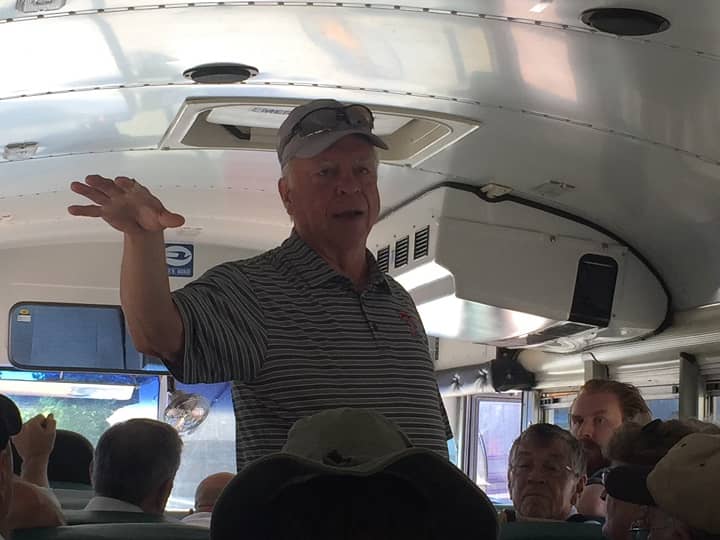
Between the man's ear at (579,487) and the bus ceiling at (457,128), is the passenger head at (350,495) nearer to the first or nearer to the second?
the bus ceiling at (457,128)

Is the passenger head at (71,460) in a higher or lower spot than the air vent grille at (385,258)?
lower

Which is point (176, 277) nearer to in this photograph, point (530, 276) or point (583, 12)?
point (530, 276)

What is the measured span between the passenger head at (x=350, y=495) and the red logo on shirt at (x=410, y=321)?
0.71m

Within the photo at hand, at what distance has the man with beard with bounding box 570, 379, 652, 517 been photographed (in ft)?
14.6

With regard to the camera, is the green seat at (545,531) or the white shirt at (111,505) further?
the white shirt at (111,505)

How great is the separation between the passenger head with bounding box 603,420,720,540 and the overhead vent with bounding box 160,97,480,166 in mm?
1782

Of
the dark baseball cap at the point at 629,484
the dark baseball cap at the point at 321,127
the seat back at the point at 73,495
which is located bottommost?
the seat back at the point at 73,495

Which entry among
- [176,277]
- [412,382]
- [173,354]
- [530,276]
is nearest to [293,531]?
[173,354]

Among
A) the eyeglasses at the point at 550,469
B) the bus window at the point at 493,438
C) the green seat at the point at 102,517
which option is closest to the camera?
the green seat at the point at 102,517

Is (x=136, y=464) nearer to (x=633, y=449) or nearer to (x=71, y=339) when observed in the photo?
(x=633, y=449)

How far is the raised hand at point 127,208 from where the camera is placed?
71.0 inches

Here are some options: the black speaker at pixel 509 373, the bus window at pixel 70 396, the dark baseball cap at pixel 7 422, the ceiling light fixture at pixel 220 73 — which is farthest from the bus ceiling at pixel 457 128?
the dark baseball cap at pixel 7 422

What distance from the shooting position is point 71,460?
576 cm

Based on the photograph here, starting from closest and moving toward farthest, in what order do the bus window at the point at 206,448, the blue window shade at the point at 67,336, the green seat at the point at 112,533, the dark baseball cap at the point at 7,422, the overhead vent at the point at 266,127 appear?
the dark baseball cap at the point at 7,422 → the green seat at the point at 112,533 → the overhead vent at the point at 266,127 → the blue window shade at the point at 67,336 → the bus window at the point at 206,448
